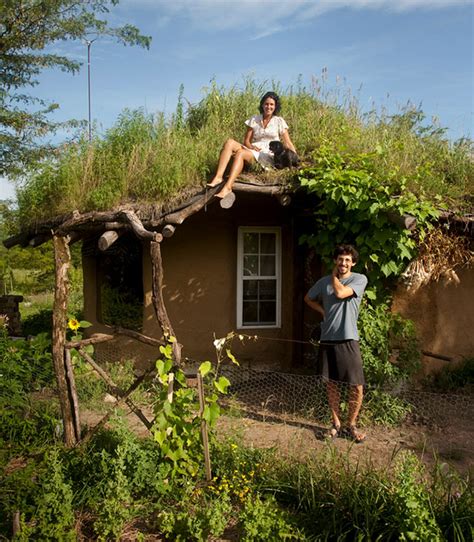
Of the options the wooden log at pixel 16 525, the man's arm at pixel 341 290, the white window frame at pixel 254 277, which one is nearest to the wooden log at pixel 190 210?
the white window frame at pixel 254 277

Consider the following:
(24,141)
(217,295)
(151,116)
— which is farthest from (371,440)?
(24,141)

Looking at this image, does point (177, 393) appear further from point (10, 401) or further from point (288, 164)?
point (288, 164)

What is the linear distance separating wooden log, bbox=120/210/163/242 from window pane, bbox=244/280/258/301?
2.90m

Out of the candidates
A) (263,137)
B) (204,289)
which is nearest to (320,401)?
(204,289)

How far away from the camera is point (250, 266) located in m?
8.86

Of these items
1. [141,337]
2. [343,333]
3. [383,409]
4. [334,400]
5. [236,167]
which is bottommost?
[383,409]

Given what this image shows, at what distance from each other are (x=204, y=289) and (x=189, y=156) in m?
2.00

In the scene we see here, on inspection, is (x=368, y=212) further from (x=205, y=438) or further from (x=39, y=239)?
(x=39, y=239)

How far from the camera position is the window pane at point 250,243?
885cm

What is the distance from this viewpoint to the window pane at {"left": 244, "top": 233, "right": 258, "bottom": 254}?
8.85m

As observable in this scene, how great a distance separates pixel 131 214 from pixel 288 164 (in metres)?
2.30

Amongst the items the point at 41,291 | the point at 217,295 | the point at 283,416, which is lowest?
the point at 41,291

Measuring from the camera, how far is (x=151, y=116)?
966 cm

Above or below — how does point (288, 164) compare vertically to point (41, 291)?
above
